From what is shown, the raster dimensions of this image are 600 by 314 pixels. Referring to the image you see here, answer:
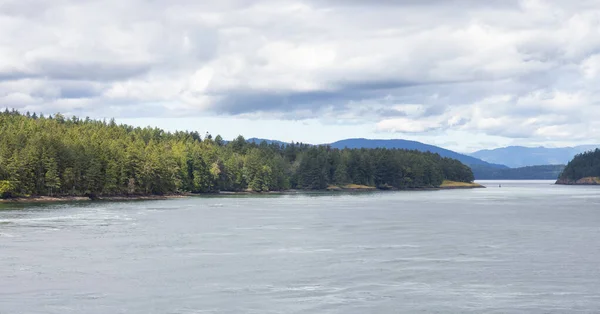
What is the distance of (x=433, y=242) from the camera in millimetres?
62156

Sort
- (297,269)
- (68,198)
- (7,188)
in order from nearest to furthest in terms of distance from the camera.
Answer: (297,269)
(7,188)
(68,198)

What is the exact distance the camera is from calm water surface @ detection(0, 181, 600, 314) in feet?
113

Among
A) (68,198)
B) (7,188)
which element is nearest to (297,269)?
(7,188)

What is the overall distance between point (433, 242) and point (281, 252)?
14.9m

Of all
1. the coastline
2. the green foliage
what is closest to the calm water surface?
the green foliage

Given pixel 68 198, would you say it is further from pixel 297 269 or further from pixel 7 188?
pixel 297 269

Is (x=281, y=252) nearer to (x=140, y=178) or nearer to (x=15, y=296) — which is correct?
(x=15, y=296)

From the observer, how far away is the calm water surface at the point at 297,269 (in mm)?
34531

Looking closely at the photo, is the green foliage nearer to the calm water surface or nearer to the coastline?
the coastline

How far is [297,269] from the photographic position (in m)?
45.6

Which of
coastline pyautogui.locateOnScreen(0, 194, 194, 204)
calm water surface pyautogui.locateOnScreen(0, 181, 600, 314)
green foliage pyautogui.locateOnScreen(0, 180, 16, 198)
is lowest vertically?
calm water surface pyautogui.locateOnScreen(0, 181, 600, 314)

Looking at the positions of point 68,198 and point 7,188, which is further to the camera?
point 68,198

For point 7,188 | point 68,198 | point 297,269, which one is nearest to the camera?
point 297,269

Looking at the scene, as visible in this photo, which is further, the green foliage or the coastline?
the coastline
